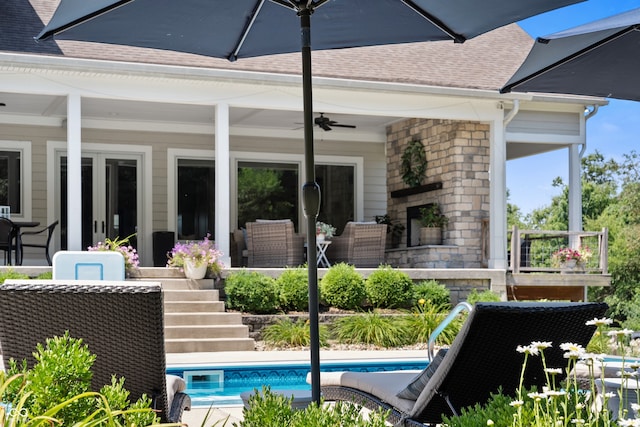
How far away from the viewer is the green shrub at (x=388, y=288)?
36.3ft

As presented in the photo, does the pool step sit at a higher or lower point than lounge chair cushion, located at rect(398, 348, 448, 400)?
lower

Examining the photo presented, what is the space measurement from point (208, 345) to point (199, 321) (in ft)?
1.66

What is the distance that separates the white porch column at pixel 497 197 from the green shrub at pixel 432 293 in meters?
1.50

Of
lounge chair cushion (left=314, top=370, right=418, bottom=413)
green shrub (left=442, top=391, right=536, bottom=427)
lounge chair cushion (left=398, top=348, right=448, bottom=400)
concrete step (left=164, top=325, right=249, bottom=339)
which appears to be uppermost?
green shrub (left=442, top=391, right=536, bottom=427)

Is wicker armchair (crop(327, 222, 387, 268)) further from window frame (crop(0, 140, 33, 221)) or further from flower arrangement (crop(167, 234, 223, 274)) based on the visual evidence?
window frame (crop(0, 140, 33, 221))

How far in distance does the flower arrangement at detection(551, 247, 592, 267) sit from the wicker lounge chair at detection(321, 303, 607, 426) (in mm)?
9562

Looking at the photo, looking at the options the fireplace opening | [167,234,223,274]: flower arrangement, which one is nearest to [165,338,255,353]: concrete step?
[167,234,223,274]: flower arrangement

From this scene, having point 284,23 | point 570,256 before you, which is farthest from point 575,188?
point 284,23

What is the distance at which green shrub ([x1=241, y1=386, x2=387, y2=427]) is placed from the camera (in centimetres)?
204

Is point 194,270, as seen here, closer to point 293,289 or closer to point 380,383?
point 293,289

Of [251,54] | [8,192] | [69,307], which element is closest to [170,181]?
[8,192]

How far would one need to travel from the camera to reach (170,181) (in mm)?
14273

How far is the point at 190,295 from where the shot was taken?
34.3 ft

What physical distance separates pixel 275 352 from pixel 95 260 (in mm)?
2285
